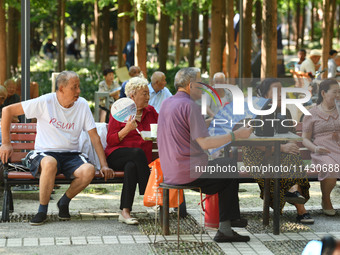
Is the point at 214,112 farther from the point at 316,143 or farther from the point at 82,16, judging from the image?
the point at 82,16

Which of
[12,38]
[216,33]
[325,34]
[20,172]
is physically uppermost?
[12,38]

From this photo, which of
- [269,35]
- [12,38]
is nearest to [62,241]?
[269,35]

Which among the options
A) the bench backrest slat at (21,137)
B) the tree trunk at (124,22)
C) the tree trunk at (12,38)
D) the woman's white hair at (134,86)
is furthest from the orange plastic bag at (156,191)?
the tree trunk at (12,38)

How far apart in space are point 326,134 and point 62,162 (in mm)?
2866

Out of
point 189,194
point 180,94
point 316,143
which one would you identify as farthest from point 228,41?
point 180,94

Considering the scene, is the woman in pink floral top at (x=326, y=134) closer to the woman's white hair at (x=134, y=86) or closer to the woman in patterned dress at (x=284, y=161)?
the woman in patterned dress at (x=284, y=161)

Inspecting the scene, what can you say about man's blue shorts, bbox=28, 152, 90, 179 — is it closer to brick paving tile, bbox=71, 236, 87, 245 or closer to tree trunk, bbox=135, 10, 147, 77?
brick paving tile, bbox=71, 236, 87, 245

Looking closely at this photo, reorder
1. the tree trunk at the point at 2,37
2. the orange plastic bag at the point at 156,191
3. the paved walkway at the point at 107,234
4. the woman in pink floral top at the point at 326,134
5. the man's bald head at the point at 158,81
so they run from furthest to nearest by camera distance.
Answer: the tree trunk at the point at 2,37, the man's bald head at the point at 158,81, the woman in pink floral top at the point at 326,134, the orange plastic bag at the point at 156,191, the paved walkway at the point at 107,234

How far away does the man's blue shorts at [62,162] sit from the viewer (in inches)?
281

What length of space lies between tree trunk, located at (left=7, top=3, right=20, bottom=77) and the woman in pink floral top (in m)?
16.0

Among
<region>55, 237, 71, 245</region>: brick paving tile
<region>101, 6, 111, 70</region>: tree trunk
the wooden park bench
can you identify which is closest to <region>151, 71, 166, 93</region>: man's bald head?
the wooden park bench

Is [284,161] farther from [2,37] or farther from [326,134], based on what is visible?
[2,37]

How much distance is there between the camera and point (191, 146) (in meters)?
6.38

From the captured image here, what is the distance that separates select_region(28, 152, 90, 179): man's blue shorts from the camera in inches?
281
